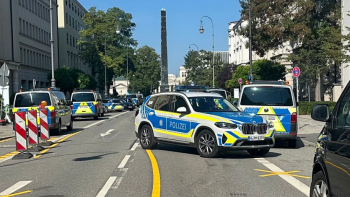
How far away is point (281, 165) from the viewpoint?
1107 centimetres

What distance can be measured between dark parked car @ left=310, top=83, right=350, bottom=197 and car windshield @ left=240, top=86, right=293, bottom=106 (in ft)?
29.8

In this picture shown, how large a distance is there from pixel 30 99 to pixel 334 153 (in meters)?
16.7

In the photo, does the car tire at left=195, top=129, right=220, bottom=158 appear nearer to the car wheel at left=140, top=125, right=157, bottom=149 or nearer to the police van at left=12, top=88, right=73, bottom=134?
the car wheel at left=140, top=125, right=157, bottom=149

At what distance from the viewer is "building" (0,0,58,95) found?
50.1 m

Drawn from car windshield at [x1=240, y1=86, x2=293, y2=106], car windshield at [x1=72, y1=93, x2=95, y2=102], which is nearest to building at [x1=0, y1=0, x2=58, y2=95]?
car windshield at [x1=72, y1=93, x2=95, y2=102]

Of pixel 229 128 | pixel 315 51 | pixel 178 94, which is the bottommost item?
pixel 229 128

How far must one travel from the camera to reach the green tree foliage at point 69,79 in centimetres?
6028

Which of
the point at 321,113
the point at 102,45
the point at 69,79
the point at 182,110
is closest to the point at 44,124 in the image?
the point at 182,110

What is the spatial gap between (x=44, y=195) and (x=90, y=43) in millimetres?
71799

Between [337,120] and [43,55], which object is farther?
[43,55]

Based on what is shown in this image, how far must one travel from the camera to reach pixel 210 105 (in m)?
13.0

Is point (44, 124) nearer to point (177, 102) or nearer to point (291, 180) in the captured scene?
point (177, 102)

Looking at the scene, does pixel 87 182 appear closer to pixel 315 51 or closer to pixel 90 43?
pixel 315 51

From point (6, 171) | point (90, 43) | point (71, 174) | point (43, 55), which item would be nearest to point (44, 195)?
point (71, 174)
